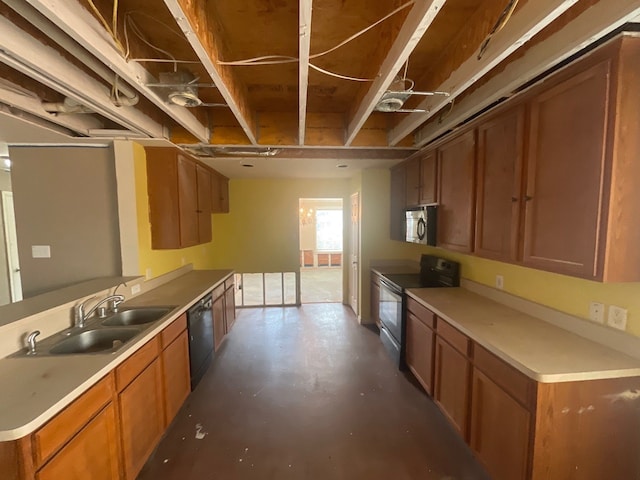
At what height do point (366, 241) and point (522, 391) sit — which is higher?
point (366, 241)

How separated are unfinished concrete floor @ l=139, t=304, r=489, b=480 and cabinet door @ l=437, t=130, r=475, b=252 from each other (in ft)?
4.79

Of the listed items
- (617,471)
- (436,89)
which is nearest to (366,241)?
(436,89)

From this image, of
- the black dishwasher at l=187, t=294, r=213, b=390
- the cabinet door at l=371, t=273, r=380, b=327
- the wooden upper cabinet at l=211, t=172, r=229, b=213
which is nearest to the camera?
the black dishwasher at l=187, t=294, r=213, b=390

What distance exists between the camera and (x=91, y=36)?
1.18 meters

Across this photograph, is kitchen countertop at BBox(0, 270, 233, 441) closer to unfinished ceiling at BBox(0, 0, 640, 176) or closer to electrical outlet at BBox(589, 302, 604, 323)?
unfinished ceiling at BBox(0, 0, 640, 176)

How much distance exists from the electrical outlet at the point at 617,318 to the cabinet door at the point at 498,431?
0.68 m

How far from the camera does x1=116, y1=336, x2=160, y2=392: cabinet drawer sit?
1590 millimetres

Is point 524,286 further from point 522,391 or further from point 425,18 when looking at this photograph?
point 425,18

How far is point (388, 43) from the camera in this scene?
4.70 ft

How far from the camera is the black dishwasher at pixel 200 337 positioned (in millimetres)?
A: 2570

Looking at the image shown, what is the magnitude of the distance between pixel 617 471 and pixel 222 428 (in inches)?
94.5

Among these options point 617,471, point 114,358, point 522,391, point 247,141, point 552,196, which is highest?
point 247,141

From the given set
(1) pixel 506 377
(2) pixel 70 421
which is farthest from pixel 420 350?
(2) pixel 70 421

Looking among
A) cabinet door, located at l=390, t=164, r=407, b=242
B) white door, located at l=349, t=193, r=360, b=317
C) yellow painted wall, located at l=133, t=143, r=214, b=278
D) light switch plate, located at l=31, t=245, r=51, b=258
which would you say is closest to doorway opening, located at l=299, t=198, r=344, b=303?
white door, located at l=349, t=193, r=360, b=317
